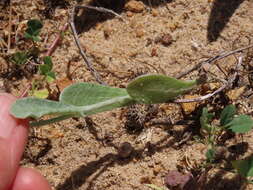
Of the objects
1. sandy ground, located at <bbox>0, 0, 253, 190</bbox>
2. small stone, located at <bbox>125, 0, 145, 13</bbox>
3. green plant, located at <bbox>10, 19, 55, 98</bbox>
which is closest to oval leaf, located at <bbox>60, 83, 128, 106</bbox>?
sandy ground, located at <bbox>0, 0, 253, 190</bbox>

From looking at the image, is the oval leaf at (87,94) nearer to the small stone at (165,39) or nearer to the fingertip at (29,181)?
the fingertip at (29,181)

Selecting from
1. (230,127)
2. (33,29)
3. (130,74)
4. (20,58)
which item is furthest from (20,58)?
(230,127)

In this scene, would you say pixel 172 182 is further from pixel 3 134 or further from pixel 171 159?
pixel 3 134

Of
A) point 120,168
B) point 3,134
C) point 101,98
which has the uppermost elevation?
point 101,98

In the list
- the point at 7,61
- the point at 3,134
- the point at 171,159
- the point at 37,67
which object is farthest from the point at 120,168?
the point at 7,61

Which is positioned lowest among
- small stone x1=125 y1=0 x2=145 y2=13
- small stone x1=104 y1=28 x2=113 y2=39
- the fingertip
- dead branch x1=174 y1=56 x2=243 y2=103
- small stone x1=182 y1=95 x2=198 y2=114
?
the fingertip

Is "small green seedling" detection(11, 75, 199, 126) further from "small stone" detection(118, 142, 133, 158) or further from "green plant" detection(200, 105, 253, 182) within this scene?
"small stone" detection(118, 142, 133, 158)

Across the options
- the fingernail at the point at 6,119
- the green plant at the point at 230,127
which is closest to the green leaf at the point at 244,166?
the green plant at the point at 230,127
